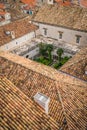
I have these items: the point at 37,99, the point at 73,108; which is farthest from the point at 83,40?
the point at 37,99

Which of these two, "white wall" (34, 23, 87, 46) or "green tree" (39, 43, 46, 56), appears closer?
"white wall" (34, 23, 87, 46)

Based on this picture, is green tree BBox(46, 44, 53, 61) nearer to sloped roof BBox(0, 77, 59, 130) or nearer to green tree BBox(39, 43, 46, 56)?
green tree BBox(39, 43, 46, 56)

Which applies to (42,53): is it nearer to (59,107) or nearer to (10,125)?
(59,107)

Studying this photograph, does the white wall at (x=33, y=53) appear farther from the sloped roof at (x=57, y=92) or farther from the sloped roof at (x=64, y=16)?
the sloped roof at (x=57, y=92)

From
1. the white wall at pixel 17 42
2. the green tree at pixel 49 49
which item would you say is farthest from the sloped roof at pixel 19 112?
the green tree at pixel 49 49

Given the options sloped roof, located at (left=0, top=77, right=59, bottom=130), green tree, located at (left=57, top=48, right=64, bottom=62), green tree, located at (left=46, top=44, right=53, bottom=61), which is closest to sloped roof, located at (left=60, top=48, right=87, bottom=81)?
green tree, located at (left=57, top=48, right=64, bottom=62)
